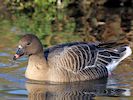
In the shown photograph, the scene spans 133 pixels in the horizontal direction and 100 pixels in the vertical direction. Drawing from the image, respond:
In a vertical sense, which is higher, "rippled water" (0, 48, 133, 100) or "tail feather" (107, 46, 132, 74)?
"tail feather" (107, 46, 132, 74)

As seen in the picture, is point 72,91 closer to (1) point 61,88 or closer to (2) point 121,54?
(1) point 61,88

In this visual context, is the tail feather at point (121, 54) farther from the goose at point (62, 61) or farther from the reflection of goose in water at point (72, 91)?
the reflection of goose in water at point (72, 91)

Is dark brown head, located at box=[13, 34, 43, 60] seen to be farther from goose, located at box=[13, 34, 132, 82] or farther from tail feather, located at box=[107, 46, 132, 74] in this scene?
tail feather, located at box=[107, 46, 132, 74]

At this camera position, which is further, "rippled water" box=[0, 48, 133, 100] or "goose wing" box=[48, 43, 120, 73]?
"goose wing" box=[48, 43, 120, 73]

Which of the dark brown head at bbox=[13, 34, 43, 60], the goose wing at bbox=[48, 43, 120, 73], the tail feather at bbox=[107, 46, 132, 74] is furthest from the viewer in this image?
the tail feather at bbox=[107, 46, 132, 74]

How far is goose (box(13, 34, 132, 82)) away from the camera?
13.4m

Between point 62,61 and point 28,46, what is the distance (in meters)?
0.80

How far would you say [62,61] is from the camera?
44.4ft

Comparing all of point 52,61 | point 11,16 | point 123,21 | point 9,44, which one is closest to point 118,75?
point 52,61

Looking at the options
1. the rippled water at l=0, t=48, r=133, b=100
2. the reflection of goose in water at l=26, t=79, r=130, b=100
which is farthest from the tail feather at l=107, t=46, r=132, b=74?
the reflection of goose in water at l=26, t=79, r=130, b=100

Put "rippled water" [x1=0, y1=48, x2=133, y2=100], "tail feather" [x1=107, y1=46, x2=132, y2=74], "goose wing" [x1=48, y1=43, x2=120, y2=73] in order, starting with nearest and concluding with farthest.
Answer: "rippled water" [x1=0, y1=48, x2=133, y2=100] < "goose wing" [x1=48, y1=43, x2=120, y2=73] < "tail feather" [x1=107, y1=46, x2=132, y2=74]

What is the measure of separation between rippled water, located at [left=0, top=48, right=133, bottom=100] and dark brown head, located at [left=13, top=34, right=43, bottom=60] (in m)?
0.65

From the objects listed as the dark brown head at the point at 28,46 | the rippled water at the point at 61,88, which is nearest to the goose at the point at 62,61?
the dark brown head at the point at 28,46

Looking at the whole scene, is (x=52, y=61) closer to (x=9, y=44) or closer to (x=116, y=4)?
(x=9, y=44)
